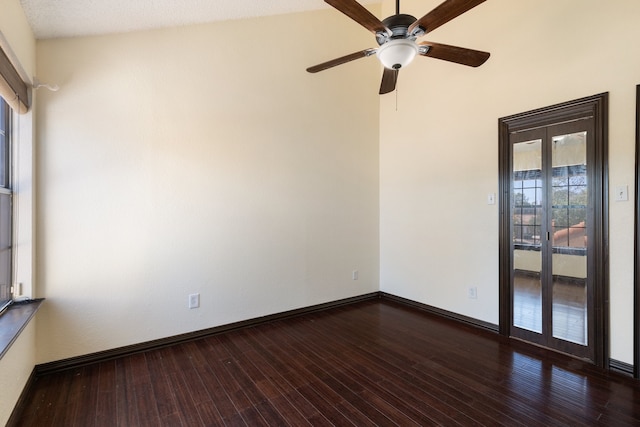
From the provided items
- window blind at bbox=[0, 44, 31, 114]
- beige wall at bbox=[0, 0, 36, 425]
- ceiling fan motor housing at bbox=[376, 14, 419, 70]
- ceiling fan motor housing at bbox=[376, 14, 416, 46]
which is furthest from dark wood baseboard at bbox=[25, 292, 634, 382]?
ceiling fan motor housing at bbox=[376, 14, 416, 46]

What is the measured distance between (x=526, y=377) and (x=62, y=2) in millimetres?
4220

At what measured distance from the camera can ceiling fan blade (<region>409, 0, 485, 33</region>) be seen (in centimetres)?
158

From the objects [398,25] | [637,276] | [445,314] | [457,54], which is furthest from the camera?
[445,314]

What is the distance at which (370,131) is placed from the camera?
4.16 metres

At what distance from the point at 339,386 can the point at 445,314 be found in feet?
6.07

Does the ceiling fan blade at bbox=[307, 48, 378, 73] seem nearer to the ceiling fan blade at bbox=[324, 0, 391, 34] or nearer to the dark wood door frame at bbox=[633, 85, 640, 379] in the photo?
the ceiling fan blade at bbox=[324, 0, 391, 34]

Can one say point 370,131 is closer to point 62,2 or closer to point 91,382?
point 62,2

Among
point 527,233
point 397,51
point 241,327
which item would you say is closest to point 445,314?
point 527,233

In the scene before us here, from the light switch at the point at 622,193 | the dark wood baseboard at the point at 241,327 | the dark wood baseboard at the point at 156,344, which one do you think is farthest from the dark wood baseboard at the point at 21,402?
the light switch at the point at 622,193

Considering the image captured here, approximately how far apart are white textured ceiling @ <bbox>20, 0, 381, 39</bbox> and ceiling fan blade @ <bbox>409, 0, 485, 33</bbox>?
1.88 m

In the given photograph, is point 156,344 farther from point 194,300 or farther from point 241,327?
point 241,327

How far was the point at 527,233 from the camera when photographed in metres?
2.85

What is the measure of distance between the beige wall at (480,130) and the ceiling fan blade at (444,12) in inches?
60.8

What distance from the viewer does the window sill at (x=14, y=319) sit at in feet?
5.46
